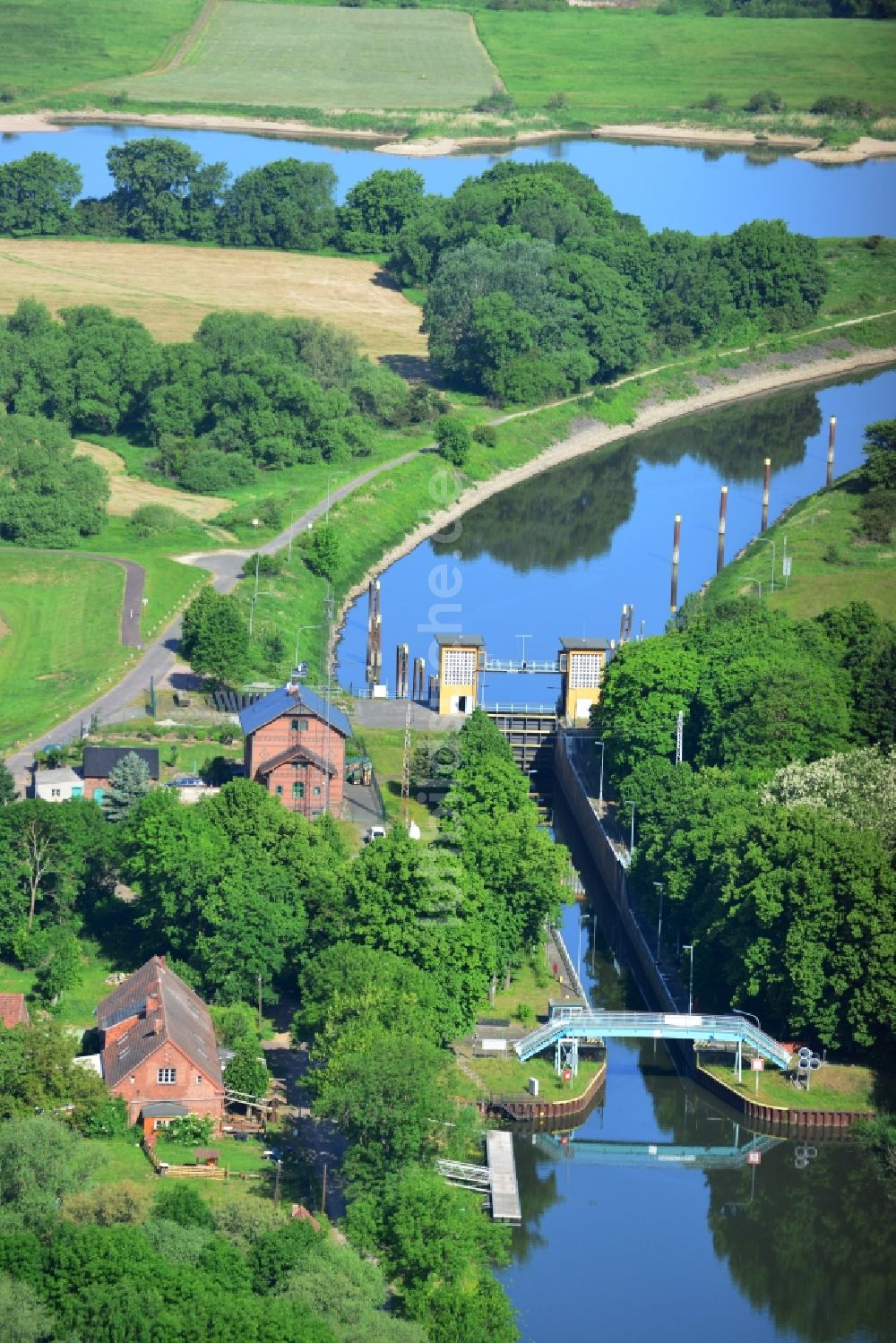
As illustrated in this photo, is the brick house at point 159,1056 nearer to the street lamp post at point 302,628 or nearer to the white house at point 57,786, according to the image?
the white house at point 57,786

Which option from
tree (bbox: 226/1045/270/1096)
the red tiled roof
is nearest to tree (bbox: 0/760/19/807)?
the red tiled roof

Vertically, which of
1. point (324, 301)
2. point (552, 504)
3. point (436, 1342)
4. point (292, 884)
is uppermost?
point (324, 301)

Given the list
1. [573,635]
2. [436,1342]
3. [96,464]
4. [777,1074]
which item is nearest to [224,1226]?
[436,1342]

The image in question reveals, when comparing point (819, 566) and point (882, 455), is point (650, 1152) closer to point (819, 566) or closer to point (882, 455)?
point (819, 566)

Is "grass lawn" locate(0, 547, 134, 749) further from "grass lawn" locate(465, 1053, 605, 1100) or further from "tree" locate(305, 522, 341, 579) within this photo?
"grass lawn" locate(465, 1053, 605, 1100)

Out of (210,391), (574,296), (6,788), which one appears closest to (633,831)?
(6,788)

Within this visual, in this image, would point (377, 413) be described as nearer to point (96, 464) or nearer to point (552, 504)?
point (552, 504)
